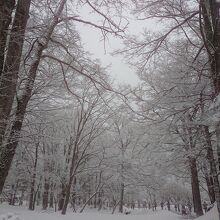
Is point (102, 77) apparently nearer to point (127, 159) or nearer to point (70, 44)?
point (70, 44)

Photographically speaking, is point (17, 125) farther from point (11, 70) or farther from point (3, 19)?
point (3, 19)

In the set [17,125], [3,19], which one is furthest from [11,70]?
[17,125]

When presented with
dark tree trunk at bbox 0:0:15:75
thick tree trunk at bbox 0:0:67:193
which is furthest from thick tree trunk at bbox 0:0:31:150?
thick tree trunk at bbox 0:0:67:193

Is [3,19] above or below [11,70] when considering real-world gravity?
above

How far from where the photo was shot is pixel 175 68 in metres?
12.6

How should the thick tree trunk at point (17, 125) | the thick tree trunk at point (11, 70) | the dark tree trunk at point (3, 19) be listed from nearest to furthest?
the dark tree trunk at point (3, 19), the thick tree trunk at point (11, 70), the thick tree trunk at point (17, 125)

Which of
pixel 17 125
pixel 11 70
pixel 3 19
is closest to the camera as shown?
pixel 3 19

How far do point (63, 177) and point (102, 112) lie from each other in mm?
7612

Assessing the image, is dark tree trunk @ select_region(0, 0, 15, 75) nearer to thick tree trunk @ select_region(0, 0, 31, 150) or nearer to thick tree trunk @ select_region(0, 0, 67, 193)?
thick tree trunk @ select_region(0, 0, 31, 150)

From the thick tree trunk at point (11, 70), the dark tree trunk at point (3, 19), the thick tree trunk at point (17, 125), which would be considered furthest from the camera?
the thick tree trunk at point (17, 125)

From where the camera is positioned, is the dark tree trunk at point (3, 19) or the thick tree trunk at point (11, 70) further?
the thick tree trunk at point (11, 70)

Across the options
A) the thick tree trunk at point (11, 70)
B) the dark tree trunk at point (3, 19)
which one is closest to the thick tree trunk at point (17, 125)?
the thick tree trunk at point (11, 70)

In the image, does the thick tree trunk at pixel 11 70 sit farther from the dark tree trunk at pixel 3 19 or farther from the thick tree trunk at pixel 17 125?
the thick tree trunk at pixel 17 125

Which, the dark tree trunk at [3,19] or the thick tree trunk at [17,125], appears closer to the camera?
the dark tree trunk at [3,19]
